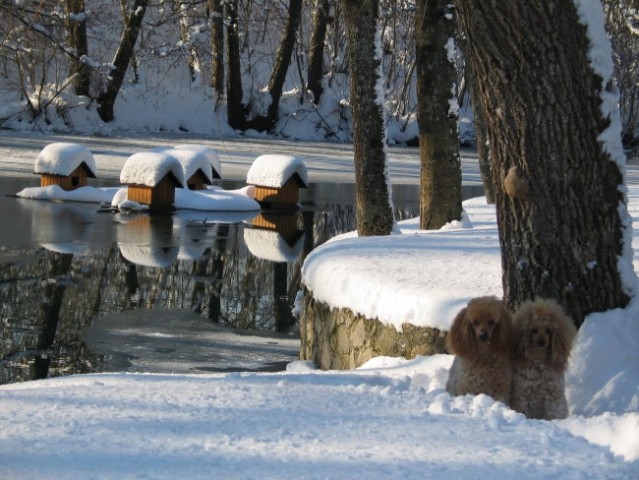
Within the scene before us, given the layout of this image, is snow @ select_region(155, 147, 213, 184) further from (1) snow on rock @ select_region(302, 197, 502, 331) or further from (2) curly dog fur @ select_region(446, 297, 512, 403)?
(2) curly dog fur @ select_region(446, 297, 512, 403)

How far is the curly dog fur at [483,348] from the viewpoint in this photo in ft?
17.1

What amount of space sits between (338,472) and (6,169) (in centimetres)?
2131

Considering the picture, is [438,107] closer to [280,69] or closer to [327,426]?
[327,426]

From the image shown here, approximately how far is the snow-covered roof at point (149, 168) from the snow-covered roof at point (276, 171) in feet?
5.41

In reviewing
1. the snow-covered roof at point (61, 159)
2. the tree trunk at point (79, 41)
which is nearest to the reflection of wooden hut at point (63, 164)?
the snow-covered roof at point (61, 159)

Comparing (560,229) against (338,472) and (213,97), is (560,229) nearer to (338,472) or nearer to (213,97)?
(338,472)

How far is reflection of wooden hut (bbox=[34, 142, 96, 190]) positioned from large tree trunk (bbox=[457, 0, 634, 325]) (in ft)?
50.5

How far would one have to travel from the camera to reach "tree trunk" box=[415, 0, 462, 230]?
1273 cm

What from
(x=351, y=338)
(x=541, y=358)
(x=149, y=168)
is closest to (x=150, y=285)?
(x=351, y=338)

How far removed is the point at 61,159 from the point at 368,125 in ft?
32.9

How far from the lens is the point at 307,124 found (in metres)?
40.2

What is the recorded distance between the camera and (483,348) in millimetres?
5312

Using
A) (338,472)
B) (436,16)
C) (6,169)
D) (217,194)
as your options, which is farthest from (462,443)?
(6,169)

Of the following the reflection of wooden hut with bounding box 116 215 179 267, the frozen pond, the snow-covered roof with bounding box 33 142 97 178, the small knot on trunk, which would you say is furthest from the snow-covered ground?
the snow-covered roof with bounding box 33 142 97 178
